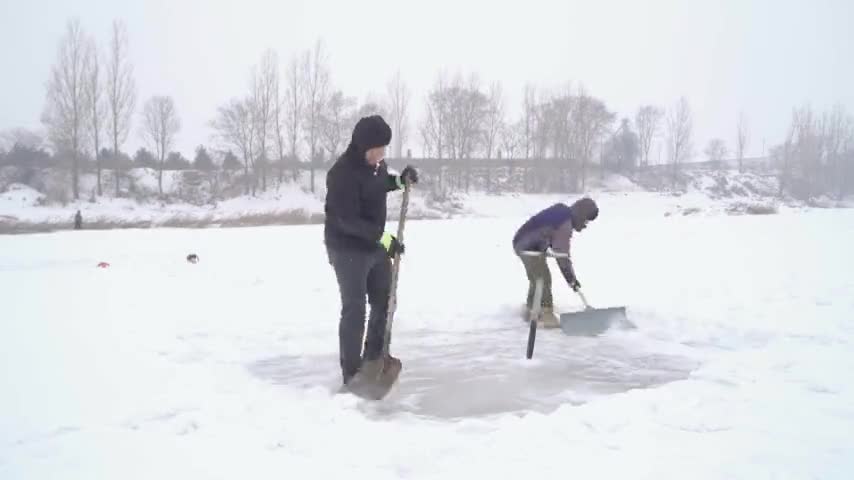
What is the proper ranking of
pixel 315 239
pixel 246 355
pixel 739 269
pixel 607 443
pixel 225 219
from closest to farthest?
pixel 607 443 → pixel 246 355 → pixel 739 269 → pixel 315 239 → pixel 225 219

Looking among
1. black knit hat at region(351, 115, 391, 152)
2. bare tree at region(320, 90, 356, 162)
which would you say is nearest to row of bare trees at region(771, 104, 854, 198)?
bare tree at region(320, 90, 356, 162)

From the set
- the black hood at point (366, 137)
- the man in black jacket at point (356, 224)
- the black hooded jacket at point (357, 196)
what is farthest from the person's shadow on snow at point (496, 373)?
the black hood at point (366, 137)

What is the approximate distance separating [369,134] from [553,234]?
2.50 m

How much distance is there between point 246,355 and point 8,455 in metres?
2.10

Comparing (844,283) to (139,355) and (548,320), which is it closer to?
(548,320)

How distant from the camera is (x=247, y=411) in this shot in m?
3.20

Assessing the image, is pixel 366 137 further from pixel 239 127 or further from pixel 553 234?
pixel 239 127


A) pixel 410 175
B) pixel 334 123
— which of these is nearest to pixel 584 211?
pixel 410 175

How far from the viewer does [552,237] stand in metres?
5.52

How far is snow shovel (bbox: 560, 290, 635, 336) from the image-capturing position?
5.41 m

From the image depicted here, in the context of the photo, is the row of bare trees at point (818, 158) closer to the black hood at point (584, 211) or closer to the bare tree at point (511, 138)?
the bare tree at point (511, 138)

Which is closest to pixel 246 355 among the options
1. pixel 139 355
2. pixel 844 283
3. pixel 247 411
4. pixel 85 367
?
pixel 139 355

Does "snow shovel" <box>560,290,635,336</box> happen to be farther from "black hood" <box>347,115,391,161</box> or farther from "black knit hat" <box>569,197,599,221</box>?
"black hood" <box>347,115,391,161</box>

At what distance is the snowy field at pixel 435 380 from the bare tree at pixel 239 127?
34.7 meters
